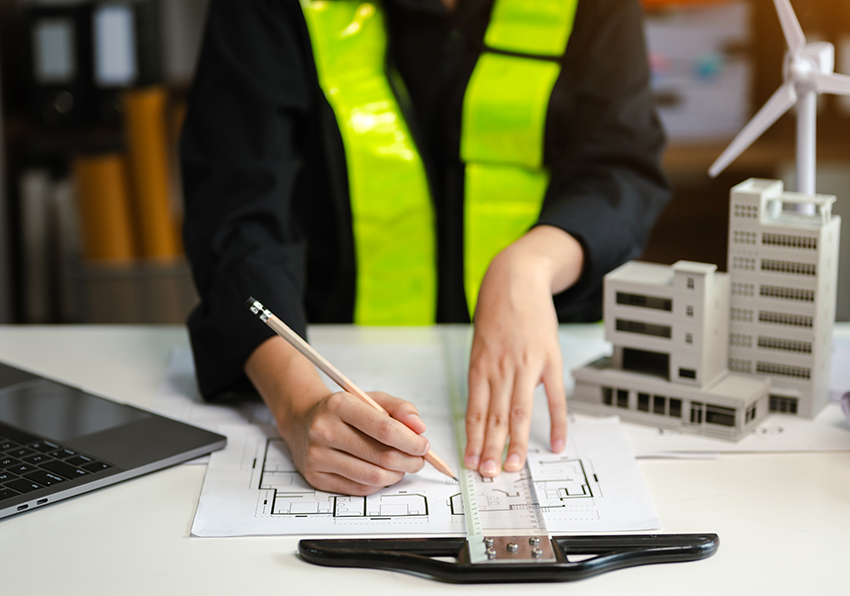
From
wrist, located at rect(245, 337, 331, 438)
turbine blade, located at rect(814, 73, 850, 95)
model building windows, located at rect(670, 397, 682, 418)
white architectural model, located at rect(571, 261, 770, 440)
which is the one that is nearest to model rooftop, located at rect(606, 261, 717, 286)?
white architectural model, located at rect(571, 261, 770, 440)

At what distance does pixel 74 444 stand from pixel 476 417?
0.37m

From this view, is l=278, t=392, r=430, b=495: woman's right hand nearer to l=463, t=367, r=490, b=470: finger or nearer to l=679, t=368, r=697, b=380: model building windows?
l=463, t=367, r=490, b=470: finger

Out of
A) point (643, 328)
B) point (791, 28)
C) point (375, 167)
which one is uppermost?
point (791, 28)

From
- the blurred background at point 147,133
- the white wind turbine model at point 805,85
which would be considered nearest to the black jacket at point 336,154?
the white wind turbine model at point 805,85

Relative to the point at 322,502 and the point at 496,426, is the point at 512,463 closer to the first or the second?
the point at 496,426

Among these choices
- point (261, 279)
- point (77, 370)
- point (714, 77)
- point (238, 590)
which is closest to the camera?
point (238, 590)

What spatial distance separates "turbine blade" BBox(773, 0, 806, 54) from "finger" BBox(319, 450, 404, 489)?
62cm

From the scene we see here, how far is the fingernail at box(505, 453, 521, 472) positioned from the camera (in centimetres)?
77

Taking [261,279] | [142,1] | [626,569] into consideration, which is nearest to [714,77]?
[142,1]

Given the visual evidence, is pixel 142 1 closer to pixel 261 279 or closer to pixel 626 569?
pixel 261 279

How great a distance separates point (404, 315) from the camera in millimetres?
1288

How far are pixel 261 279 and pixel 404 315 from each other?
1.15ft

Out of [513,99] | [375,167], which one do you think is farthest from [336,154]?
[513,99]

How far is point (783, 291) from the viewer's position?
2.90 feet
